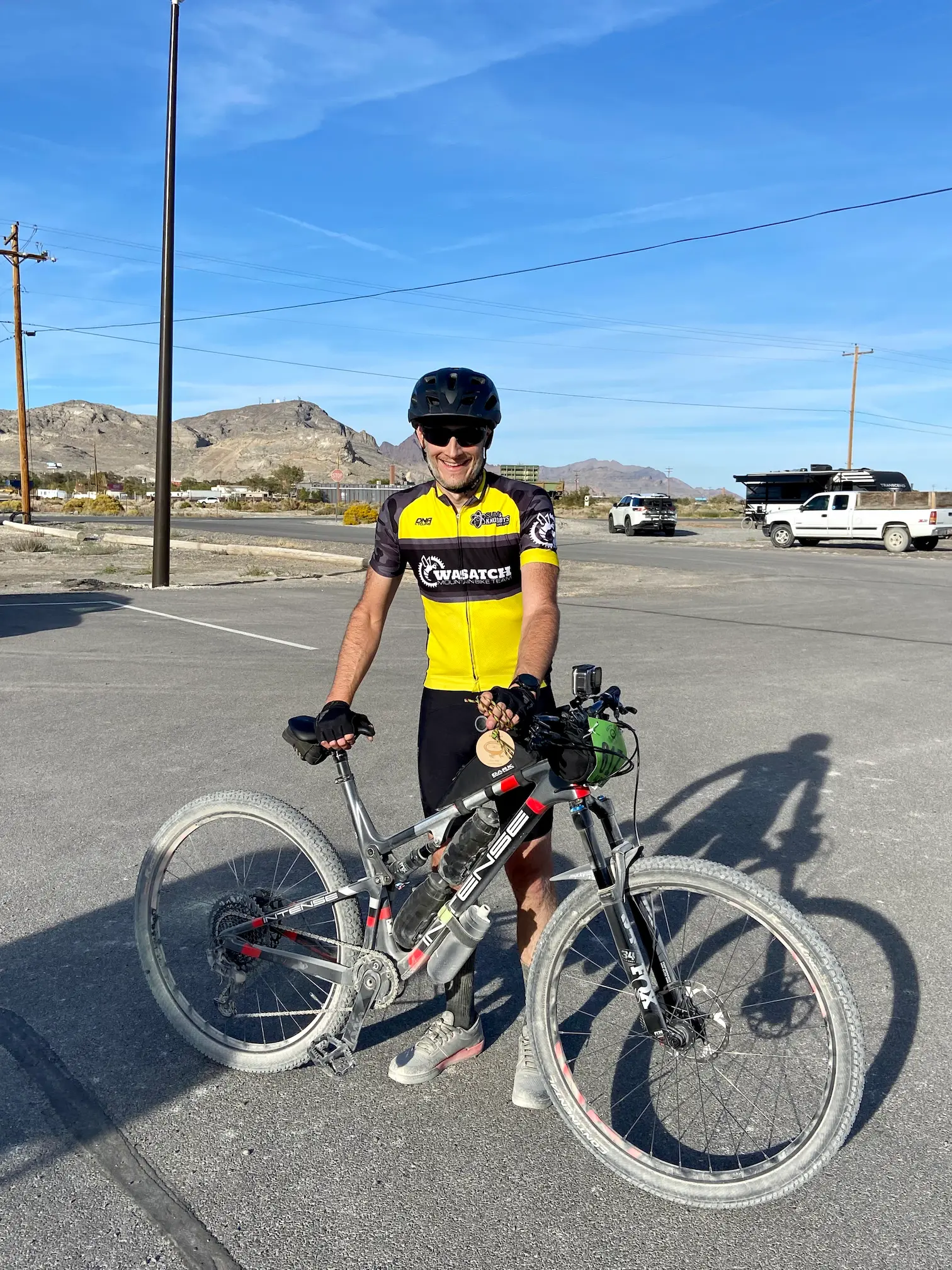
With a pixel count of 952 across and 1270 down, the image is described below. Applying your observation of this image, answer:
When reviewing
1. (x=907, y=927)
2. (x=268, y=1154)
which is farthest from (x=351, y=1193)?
(x=907, y=927)

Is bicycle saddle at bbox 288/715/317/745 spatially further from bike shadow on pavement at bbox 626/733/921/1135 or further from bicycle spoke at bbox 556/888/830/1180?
bike shadow on pavement at bbox 626/733/921/1135

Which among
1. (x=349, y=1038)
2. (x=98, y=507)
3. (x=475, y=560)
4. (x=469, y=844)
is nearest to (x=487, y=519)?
(x=475, y=560)

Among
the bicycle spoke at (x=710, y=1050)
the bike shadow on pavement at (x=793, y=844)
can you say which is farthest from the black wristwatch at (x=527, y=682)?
the bike shadow on pavement at (x=793, y=844)

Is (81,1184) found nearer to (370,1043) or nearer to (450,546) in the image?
(370,1043)

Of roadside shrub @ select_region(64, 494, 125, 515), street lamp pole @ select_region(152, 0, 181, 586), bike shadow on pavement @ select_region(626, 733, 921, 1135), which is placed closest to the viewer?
bike shadow on pavement @ select_region(626, 733, 921, 1135)

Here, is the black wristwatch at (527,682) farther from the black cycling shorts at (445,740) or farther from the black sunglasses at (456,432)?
the black sunglasses at (456,432)

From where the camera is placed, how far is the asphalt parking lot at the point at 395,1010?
8.09 ft

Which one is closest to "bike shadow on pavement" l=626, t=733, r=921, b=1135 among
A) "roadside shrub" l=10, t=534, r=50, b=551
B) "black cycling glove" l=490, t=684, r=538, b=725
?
"black cycling glove" l=490, t=684, r=538, b=725

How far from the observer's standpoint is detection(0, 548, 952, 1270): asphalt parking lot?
2.47 m

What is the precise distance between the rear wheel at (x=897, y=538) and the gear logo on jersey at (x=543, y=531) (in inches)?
1155

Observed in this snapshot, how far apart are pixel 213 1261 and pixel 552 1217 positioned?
784 millimetres

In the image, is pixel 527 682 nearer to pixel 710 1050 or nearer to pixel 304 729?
pixel 304 729

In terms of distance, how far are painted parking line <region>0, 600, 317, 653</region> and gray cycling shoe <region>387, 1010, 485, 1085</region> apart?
8.08 metres

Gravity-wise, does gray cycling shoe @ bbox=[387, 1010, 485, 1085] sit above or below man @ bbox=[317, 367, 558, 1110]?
below
